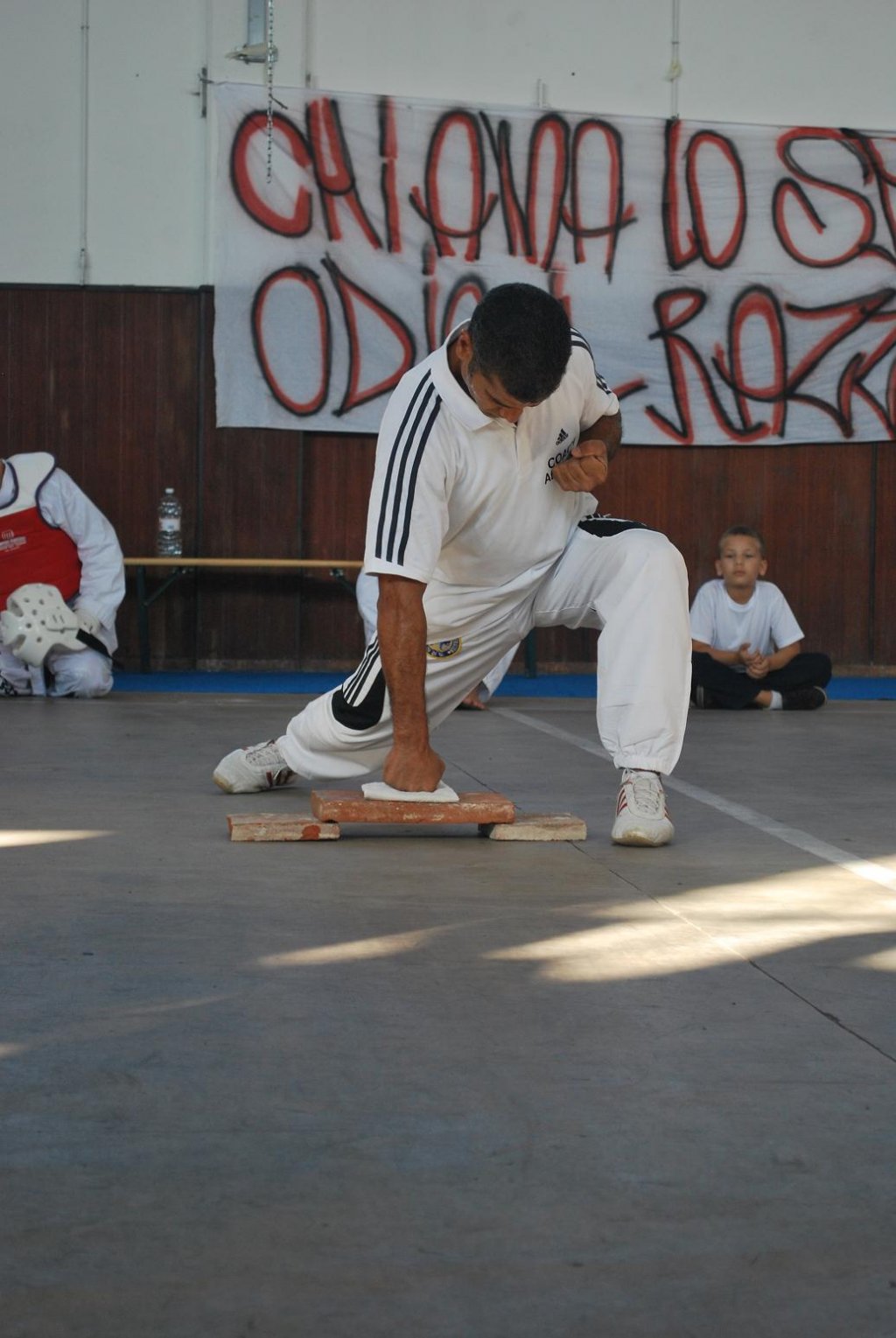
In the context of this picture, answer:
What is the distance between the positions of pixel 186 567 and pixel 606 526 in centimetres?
549

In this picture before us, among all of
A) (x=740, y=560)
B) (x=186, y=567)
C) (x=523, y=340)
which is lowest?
(x=186, y=567)

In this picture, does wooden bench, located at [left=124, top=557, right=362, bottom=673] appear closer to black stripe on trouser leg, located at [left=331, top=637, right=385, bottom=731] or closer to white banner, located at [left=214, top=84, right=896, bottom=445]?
white banner, located at [left=214, top=84, right=896, bottom=445]

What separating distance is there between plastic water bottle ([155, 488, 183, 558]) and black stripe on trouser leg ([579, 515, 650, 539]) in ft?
17.3

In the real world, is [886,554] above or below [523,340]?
below

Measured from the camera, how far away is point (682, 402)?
357 inches

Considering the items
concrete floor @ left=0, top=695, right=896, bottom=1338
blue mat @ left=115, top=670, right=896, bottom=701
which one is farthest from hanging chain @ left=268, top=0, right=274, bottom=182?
concrete floor @ left=0, top=695, right=896, bottom=1338

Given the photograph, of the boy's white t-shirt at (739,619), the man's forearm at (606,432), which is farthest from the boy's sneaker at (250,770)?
the boy's white t-shirt at (739,619)

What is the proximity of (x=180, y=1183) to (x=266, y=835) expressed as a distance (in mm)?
1900

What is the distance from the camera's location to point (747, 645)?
7.02 m

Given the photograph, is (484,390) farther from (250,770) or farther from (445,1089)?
(445,1089)

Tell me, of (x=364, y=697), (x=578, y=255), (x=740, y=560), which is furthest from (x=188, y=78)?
(x=364, y=697)

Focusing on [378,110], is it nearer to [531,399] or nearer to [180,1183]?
[531,399]

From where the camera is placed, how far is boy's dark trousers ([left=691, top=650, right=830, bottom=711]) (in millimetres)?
6930

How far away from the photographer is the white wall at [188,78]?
8641mm
